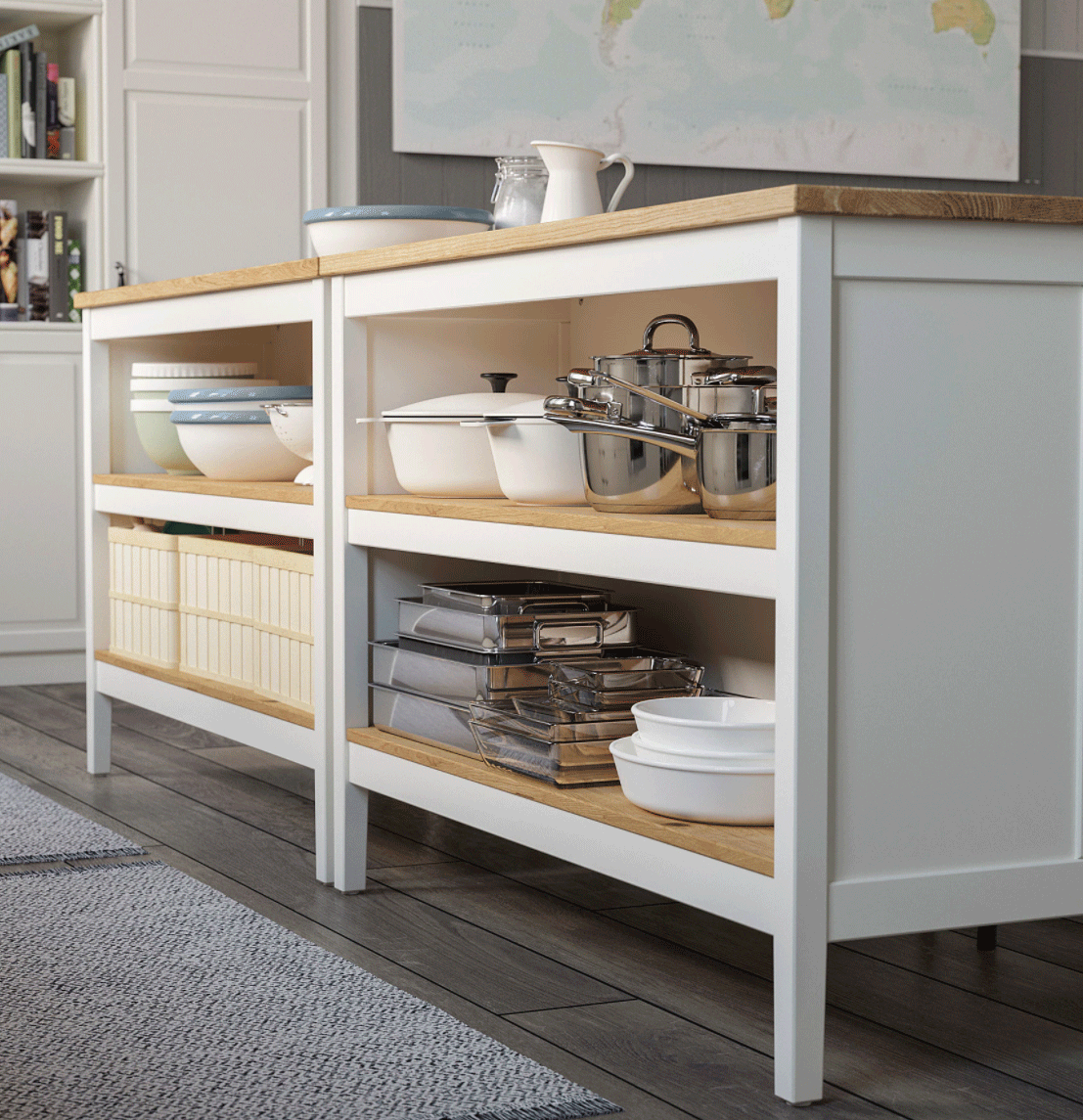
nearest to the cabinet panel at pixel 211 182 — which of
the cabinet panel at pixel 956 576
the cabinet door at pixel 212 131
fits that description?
the cabinet door at pixel 212 131

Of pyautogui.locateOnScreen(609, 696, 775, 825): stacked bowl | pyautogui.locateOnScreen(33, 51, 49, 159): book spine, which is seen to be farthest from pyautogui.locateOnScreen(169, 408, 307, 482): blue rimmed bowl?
pyautogui.locateOnScreen(33, 51, 49, 159): book spine

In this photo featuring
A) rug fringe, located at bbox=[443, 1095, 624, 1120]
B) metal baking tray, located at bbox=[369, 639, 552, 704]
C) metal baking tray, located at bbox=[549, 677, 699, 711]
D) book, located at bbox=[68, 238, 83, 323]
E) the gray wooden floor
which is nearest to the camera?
rug fringe, located at bbox=[443, 1095, 624, 1120]

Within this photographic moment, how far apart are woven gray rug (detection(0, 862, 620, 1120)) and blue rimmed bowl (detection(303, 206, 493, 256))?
36.5 inches

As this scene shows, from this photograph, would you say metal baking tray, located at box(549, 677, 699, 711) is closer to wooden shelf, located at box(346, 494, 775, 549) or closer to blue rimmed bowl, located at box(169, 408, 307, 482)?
wooden shelf, located at box(346, 494, 775, 549)

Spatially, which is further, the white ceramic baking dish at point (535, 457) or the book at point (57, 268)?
the book at point (57, 268)

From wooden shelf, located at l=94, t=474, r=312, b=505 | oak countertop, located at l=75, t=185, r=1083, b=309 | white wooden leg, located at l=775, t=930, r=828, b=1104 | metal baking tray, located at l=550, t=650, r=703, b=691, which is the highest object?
oak countertop, located at l=75, t=185, r=1083, b=309

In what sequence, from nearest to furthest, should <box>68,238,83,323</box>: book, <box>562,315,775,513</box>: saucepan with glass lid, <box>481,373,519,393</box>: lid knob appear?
1. <box>562,315,775,513</box>: saucepan with glass lid
2. <box>481,373,519,393</box>: lid knob
3. <box>68,238,83,323</box>: book

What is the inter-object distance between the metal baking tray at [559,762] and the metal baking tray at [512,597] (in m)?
0.19

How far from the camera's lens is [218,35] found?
411 cm

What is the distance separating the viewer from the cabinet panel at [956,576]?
4.48ft

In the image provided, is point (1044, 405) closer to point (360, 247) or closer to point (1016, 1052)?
point (1016, 1052)

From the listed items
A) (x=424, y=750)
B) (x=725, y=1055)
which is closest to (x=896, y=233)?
(x=725, y=1055)

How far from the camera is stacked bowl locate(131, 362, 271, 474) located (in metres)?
2.83

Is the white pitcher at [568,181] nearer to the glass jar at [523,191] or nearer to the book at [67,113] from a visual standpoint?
the glass jar at [523,191]
